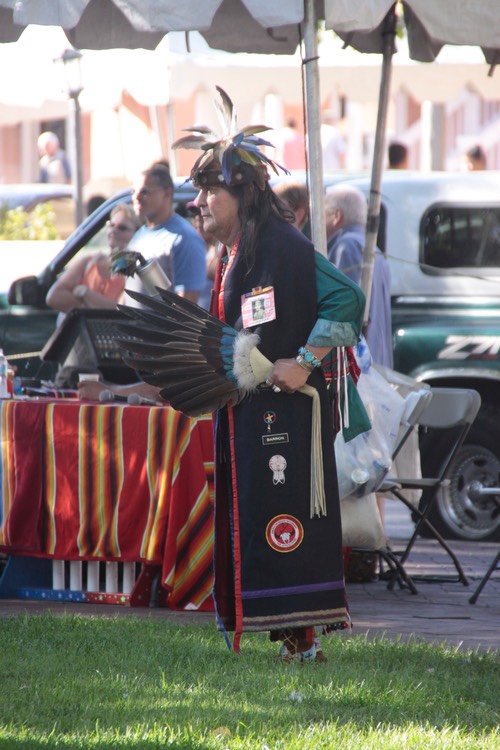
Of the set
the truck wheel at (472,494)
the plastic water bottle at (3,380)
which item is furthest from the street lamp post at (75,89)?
the plastic water bottle at (3,380)

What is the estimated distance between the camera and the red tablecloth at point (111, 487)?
6.42 m

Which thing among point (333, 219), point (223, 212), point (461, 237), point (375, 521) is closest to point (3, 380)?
point (375, 521)

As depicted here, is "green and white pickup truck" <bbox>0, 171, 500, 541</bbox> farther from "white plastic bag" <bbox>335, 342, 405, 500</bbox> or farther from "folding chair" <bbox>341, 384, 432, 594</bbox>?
"white plastic bag" <bbox>335, 342, 405, 500</bbox>

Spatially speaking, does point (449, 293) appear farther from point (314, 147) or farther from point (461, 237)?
point (314, 147)

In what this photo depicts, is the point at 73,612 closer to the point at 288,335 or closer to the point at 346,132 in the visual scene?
the point at 288,335

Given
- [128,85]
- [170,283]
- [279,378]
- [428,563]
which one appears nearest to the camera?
[279,378]

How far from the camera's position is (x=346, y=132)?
3111 cm

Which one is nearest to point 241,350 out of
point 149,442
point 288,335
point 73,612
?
point 288,335

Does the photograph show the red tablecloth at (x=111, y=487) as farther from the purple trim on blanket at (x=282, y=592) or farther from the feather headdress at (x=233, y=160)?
the feather headdress at (x=233, y=160)

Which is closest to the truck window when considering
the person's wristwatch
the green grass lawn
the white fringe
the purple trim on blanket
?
the person's wristwatch

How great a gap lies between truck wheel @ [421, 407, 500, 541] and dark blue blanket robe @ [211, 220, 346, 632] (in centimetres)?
418

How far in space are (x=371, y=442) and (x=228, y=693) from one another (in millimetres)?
2239

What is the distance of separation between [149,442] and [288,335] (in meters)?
1.71

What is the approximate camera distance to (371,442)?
668 cm
